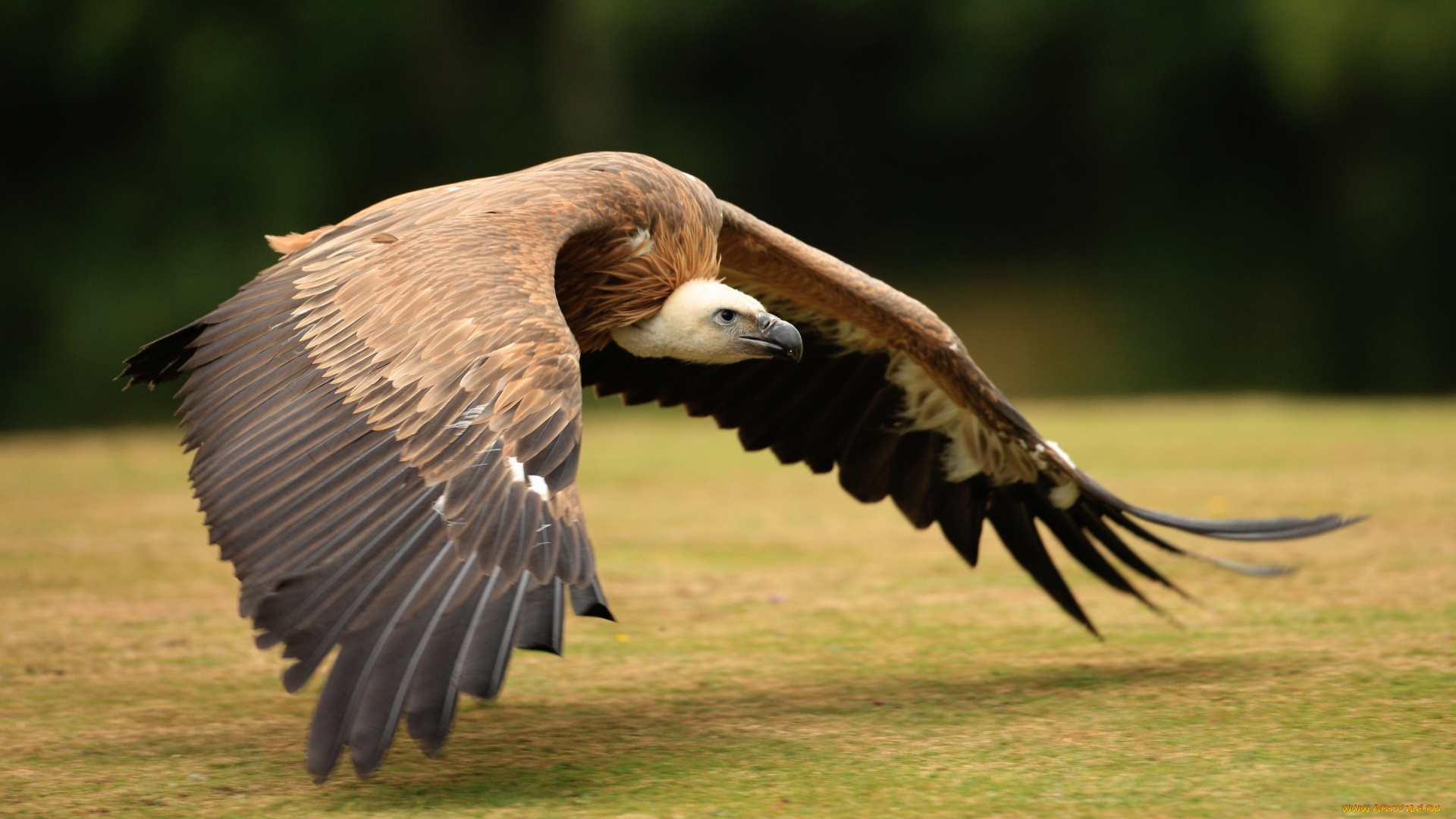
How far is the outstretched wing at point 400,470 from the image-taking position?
2771mm

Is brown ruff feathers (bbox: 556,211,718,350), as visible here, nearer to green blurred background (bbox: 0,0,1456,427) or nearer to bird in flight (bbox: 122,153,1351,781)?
bird in flight (bbox: 122,153,1351,781)

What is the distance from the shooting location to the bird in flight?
2836 millimetres

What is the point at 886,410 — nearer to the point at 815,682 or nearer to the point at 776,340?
the point at 776,340

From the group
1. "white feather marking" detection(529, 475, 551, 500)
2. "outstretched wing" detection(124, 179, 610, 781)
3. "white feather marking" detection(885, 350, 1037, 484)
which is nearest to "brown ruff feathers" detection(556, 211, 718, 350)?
"outstretched wing" detection(124, 179, 610, 781)

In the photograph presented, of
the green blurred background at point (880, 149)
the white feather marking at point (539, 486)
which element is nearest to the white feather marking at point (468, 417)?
the white feather marking at point (539, 486)

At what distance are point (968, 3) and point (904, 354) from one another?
15.4m

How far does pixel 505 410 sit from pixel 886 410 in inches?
81.9

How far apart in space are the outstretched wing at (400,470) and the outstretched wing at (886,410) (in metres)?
1.29

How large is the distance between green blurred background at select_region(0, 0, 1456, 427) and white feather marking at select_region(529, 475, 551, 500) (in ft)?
48.5

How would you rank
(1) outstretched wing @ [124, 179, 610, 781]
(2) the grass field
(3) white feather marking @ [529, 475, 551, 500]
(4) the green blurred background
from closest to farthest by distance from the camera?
(1) outstretched wing @ [124, 179, 610, 781] < (3) white feather marking @ [529, 475, 551, 500] < (2) the grass field < (4) the green blurred background

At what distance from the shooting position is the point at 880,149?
2252cm

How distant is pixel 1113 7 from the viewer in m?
19.1

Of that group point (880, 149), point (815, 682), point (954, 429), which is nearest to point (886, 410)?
point (954, 429)

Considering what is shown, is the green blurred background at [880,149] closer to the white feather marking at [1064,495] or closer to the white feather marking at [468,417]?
the white feather marking at [1064,495]
